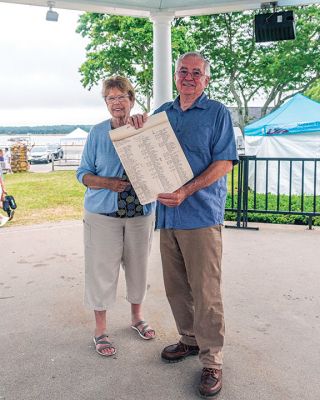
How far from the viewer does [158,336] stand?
2953 mm

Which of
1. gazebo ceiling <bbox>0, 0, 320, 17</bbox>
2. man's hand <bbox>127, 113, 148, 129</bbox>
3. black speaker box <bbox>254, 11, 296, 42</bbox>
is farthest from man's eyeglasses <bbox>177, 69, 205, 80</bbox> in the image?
black speaker box <bbox>254, 11, 296, 42</bbox>

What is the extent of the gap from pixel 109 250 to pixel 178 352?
747mm

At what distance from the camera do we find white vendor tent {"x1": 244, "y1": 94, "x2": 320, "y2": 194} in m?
10.3

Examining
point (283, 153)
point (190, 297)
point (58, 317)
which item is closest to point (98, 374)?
point (190, 297)

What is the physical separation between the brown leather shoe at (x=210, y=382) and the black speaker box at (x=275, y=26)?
14.7 feet

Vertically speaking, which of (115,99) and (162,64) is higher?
(162,64)

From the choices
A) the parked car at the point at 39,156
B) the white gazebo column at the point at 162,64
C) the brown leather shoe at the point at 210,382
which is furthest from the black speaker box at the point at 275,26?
the parked car at the point at 39,156

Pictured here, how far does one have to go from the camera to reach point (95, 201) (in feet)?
8.69

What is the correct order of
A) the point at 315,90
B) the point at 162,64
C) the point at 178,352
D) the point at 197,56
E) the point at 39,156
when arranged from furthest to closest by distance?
the point at 39,156, the point at 315,90, the point at 162,64, the point at 178,352, the point at 197,56

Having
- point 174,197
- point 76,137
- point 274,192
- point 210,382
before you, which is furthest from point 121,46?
point 76,137

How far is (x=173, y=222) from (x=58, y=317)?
1.45 metres

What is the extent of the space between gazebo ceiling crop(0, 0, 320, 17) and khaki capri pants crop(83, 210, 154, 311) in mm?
3291

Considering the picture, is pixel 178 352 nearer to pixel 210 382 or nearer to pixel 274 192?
pixel 210 382

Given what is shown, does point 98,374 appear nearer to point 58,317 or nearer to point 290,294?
point 58,317
